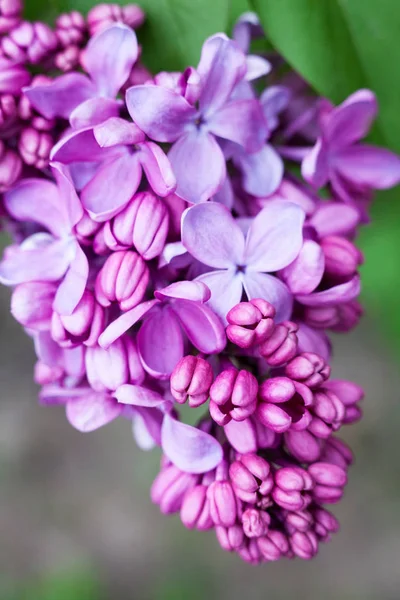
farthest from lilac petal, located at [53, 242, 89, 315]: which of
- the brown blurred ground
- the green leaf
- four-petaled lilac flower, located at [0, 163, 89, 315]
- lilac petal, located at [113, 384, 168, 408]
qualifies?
the brown blurred ground

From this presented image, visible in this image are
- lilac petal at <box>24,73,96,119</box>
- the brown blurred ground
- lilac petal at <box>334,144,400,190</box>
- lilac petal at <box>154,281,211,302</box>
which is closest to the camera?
lilac petal at <box>154,281,211,302</box>

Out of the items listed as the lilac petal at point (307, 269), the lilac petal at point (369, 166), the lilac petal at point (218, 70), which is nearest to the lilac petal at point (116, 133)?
the lilac petal at point (218, 70)

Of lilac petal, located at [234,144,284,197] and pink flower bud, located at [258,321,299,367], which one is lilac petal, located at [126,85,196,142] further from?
pink flower bud, located at [258,321,299,367]

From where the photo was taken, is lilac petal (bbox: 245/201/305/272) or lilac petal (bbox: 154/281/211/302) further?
lilac petal (bbox: 245/201/305/272)

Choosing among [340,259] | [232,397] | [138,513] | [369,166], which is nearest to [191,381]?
[232,397]

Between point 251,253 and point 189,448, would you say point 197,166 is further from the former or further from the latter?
point 189,448

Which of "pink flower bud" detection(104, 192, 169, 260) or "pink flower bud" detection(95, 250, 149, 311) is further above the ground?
"pink flower bud" detection(104, 192, 169, 260)
